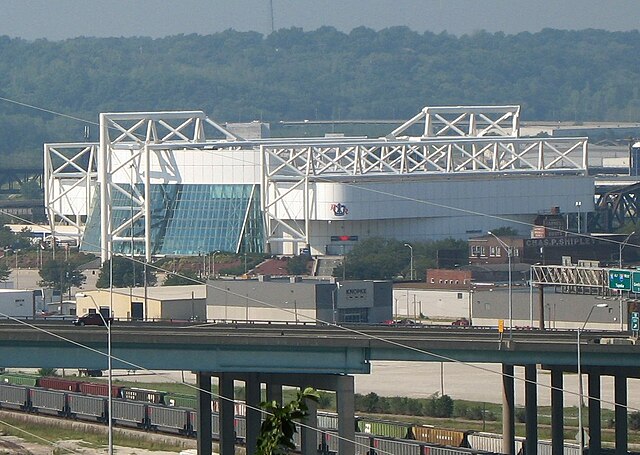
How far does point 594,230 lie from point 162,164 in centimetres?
3433

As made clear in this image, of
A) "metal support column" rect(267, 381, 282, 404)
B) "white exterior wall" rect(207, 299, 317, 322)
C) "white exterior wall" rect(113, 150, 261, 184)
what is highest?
"white exterior wall" rect(113, 150, 261, 184)

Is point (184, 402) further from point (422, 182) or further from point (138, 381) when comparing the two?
point (422, 182)

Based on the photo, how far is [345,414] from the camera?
49.3 m

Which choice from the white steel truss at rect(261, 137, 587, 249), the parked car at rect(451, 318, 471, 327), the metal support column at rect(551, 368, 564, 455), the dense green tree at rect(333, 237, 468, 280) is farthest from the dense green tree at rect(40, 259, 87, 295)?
the metal support column at rect(551, 368, 564, 455)

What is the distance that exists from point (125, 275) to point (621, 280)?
60.3m

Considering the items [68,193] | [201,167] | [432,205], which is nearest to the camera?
[432,205]

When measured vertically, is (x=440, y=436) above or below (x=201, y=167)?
below

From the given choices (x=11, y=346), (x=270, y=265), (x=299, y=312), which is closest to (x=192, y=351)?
(x=11, y=346)

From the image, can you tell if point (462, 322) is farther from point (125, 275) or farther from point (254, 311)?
point (125, 275)

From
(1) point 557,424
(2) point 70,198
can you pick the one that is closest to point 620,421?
(1) point 557,424

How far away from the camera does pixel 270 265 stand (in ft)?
400

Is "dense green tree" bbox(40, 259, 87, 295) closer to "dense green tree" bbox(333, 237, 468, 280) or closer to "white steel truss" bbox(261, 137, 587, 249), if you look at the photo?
"white steel truss" bbox(261, 137, 587, 249)

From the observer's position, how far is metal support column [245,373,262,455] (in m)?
52.0

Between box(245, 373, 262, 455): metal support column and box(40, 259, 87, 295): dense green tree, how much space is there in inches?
2679
